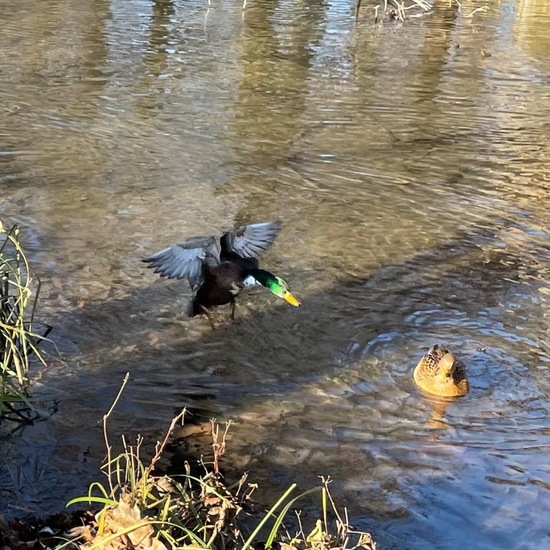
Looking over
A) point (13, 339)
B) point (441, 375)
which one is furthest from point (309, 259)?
point (13, 339)

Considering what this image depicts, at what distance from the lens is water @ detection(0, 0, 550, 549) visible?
3793 mm

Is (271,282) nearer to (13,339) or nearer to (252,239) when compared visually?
(252,239)

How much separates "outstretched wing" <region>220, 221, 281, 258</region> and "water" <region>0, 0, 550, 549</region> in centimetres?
37

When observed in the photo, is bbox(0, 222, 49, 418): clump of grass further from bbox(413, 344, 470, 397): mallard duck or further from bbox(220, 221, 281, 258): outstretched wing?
bbox(413, 344, 470, 397): mallard duck

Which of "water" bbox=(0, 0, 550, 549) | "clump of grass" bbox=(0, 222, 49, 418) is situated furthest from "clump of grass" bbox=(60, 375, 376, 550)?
"clump of grass" bbox=(0, 222, 49, 418)

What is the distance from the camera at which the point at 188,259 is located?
493 cm

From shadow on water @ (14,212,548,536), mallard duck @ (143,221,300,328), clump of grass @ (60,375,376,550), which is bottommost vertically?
shadow on water @ (14,212,548,536)

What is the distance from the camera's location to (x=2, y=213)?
6.49 meters

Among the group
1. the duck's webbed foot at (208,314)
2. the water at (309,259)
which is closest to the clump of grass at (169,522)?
the water at (309,259)

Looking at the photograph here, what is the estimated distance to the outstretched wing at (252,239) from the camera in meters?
5.20

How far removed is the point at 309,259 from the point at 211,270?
1.23 meters

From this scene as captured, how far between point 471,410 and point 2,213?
3.79 m

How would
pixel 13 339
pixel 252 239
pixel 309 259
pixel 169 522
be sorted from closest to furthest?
pixel 169 522, pixel 13 339, pixel 252 239, pixel 309 259

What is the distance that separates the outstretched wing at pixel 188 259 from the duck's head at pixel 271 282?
0.25 metres
